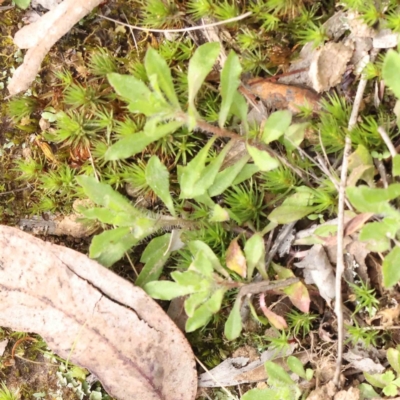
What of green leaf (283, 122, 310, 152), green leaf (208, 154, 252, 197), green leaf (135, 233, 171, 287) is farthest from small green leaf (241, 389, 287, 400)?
green leaf (283, 122, 310, 152)

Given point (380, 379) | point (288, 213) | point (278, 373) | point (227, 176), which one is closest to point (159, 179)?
point (227, 176)

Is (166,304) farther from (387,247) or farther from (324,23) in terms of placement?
(324,23)

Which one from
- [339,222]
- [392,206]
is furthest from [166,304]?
[392,206]

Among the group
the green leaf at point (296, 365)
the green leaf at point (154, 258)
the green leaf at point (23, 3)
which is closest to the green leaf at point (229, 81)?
the green leaf at point (154, 258)

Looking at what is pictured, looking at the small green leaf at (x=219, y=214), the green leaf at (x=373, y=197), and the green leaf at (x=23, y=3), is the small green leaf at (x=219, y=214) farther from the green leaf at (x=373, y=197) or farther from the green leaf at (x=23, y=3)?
the green leaf at (x=23, y=3)

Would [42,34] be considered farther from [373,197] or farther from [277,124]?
[373,197]
